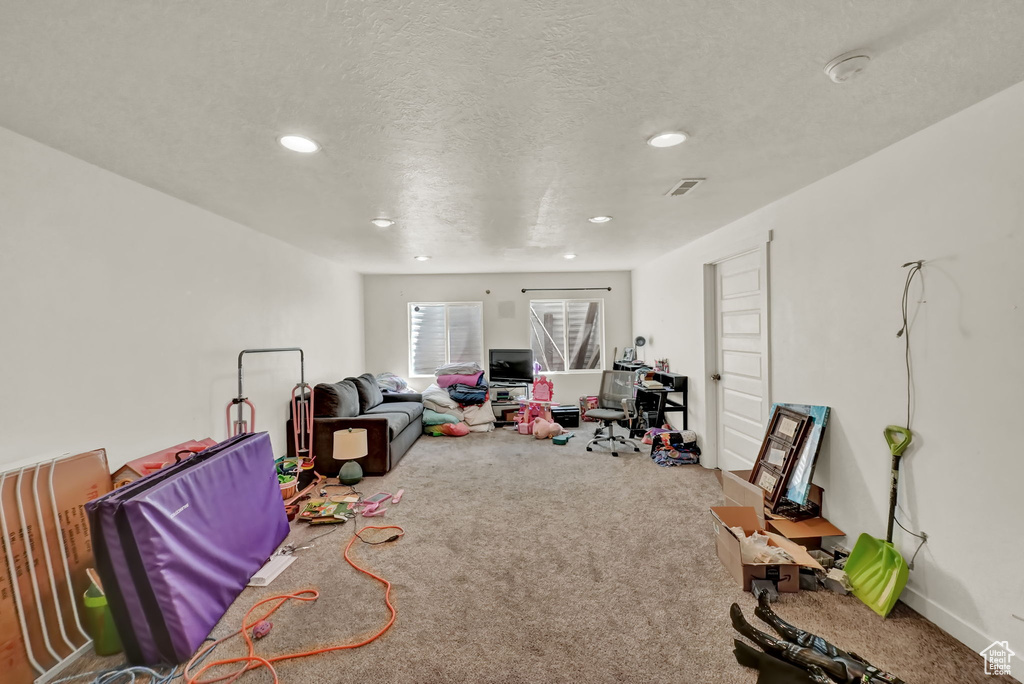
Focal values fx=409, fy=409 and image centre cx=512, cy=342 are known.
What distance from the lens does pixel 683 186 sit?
8.71 feet

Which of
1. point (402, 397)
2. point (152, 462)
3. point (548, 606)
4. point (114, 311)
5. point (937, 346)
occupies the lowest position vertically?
point (548, 606)

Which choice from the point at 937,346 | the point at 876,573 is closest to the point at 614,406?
the point at 876,573

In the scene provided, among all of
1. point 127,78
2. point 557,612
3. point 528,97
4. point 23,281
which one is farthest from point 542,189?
point 23,281

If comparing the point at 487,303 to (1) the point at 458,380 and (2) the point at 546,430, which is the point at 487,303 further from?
(2) the point at 546,430

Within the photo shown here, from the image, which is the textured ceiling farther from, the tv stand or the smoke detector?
the tv stand

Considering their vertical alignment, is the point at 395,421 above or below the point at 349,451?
above

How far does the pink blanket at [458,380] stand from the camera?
20.5 ft

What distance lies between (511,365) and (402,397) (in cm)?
175

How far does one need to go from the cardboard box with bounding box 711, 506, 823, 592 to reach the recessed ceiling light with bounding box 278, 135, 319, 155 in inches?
118

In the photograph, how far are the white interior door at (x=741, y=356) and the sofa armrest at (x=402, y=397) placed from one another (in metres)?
3.94

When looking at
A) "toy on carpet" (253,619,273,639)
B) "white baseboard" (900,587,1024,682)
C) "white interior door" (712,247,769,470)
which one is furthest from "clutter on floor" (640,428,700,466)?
"toy on carpet" (253,619,273,639)

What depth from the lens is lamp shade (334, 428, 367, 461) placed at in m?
3.90

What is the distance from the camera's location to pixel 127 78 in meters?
1.47

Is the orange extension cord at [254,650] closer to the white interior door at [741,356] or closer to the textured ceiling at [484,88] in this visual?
the textured ceiling at [484,88]
